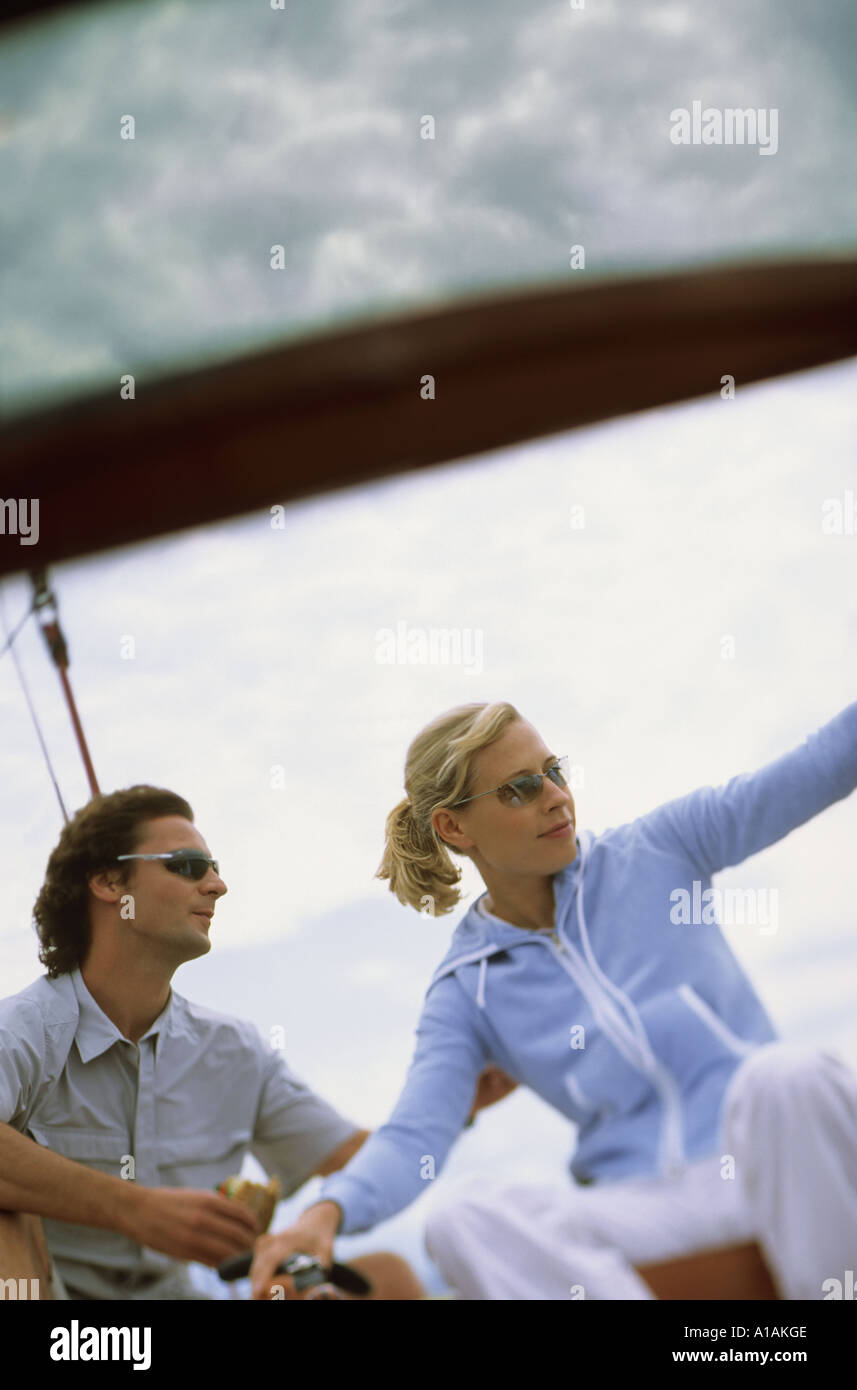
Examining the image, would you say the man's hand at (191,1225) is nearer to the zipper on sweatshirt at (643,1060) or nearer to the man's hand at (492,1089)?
the man's hand at (492,1089)

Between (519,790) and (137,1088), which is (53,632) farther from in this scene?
(519,790)

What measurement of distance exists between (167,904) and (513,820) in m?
0.71

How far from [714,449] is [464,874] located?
1036 mm

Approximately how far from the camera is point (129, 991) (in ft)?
7.14

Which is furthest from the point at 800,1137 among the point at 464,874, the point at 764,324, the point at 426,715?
the point at 764,324

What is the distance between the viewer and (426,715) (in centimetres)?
223

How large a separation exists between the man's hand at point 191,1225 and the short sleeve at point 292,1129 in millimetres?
107

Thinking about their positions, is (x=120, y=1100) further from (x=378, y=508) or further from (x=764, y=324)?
(x=764, y=324)

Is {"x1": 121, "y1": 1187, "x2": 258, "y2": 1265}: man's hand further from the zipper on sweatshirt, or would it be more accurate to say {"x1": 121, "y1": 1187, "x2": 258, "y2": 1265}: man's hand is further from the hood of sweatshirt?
the zipper on sweatshirt

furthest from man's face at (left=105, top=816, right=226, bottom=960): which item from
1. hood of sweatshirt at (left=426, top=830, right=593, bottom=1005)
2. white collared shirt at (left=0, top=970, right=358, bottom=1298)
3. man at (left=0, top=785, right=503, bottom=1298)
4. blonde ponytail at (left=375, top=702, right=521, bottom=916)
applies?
hood of sweatshirt at (left=426, top=830, right=593, bottom=1005)

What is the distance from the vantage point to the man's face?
7.20ft

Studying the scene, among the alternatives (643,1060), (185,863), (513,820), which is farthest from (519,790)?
(185,863)

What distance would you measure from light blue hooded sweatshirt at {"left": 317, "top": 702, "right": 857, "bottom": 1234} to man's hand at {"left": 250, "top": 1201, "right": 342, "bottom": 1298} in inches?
1.3

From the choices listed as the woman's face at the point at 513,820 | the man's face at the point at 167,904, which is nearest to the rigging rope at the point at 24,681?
the man's face at the point at 167,904
